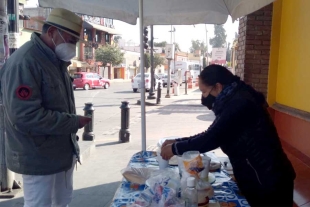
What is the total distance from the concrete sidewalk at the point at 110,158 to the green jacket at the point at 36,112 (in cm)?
213

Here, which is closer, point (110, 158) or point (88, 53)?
point (110, 158)

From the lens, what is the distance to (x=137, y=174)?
2.31 m

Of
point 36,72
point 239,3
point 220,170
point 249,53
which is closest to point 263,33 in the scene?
point 249,53

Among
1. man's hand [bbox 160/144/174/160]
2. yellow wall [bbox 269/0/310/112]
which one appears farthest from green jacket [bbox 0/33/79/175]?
yellow wall [bbox 269/0/310/112]

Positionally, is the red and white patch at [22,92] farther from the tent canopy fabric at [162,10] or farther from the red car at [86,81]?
the red car at [86,81]

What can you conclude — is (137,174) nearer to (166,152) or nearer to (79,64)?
(166,152)

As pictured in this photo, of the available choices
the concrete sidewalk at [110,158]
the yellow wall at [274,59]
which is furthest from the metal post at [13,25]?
the yellow wall at [274,59]

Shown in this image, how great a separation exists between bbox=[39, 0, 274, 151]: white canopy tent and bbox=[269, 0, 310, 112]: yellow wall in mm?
864

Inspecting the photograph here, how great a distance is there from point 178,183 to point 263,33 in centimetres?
383

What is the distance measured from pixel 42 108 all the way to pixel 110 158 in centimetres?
459

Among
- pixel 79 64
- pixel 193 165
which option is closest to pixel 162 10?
pixel 193 165

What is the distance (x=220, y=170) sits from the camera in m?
2.62

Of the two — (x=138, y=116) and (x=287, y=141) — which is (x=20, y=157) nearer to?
(x=287, y=141)

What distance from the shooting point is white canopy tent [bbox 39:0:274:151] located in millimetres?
3719
